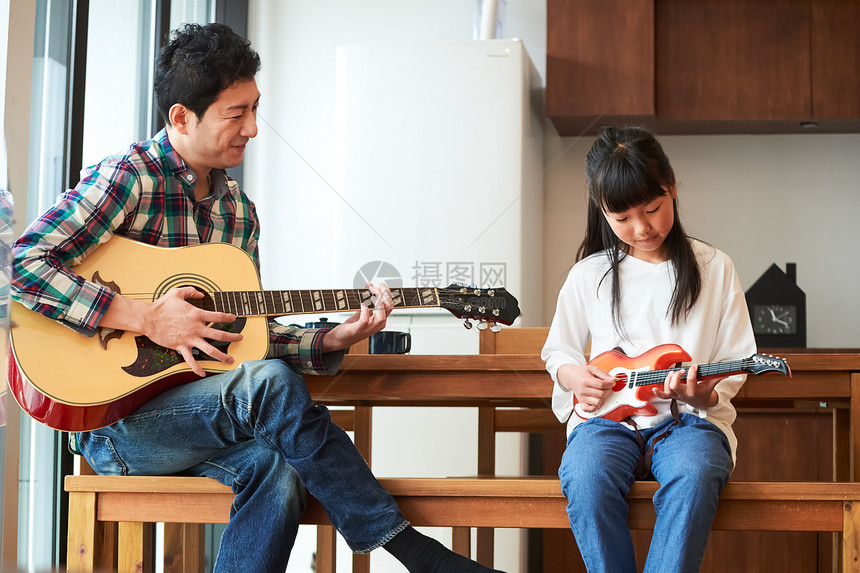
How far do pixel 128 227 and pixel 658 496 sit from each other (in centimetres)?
99

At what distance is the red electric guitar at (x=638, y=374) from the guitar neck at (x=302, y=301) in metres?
0.36

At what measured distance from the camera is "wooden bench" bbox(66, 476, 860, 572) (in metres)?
1.38

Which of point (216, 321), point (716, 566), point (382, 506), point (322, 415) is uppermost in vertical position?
point (216, 321)

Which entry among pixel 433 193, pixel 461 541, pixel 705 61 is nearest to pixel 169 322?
pixel 461 541

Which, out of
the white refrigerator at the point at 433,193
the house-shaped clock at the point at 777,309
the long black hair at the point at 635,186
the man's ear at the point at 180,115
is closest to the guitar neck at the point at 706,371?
the long black hair at the point at 635,186

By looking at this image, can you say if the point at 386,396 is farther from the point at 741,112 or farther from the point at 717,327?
the point at 741,112

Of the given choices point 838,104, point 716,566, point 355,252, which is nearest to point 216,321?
point 355,252

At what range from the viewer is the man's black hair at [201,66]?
1.61 metres

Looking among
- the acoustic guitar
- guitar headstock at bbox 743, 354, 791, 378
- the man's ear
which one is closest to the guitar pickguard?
the acoustic guitar

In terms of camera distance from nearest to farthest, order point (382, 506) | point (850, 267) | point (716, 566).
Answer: point (382, 506) → point (716, 566) → point (850, 267)

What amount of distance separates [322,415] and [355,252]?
161 cm

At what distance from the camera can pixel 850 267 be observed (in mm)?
3271

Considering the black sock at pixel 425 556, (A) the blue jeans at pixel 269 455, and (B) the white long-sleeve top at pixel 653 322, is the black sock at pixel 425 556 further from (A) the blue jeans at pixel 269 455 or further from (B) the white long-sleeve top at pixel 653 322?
(B) the white long-sleeve top at pixel 653 322

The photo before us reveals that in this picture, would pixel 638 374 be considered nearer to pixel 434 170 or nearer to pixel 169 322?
pixel 169 322
